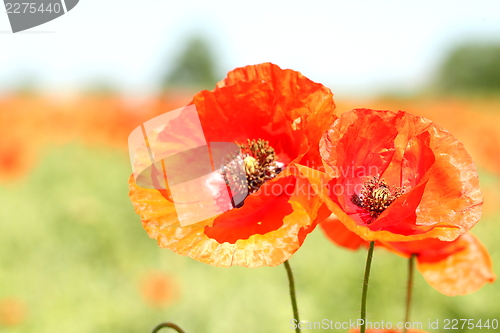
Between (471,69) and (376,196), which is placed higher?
(376,196)

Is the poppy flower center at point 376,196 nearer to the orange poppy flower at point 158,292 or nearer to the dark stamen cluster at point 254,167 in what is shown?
the dark stamen cluster at point 254,167

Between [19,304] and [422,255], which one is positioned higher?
[422,255]

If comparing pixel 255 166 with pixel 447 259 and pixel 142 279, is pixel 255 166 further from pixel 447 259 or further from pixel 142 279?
pixel 142 279

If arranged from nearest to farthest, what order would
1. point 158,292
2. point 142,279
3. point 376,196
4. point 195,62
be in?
point 376,196 < point 158,292 < point 142,279 < point 195,62

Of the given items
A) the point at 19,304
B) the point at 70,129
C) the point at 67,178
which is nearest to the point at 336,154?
the point at 19,304

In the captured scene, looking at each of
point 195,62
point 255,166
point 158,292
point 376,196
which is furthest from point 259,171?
point 195,62

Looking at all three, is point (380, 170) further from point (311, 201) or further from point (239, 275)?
point (239, 275)

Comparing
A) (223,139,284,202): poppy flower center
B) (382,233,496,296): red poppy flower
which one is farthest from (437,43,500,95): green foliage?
(223,139,284,202): poppy flower center
